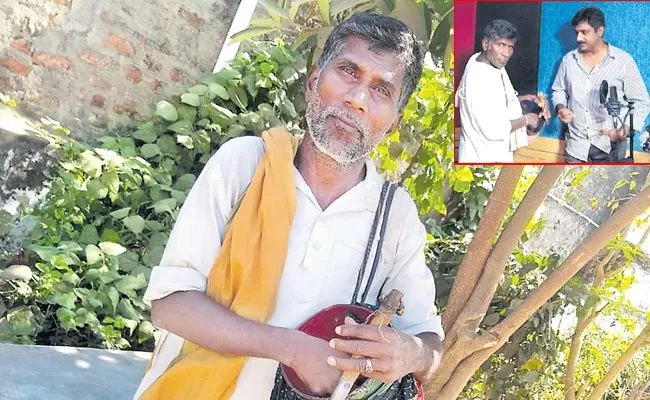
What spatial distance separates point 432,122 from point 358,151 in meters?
1.41

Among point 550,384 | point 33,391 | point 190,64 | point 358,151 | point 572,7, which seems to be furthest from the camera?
point 190,64

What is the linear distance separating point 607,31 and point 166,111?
11.3ft

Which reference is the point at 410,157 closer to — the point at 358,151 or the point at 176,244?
the point at 358,151

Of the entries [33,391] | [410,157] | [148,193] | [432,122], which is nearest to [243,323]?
[33,391]

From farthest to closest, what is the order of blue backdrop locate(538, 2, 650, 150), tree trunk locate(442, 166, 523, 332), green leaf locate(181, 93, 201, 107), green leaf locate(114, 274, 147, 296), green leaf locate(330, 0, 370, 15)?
green leaf locate(181, 93, 201, 107) → green leaf locate(114, 274, 147, 296) → tree trunk locate(442, 166, 523, 332) → green leaf locate(330, 0, 370, 15) → blue backdrop locate(538, 2, 650, 150)

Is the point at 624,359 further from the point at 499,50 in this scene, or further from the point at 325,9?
the point at 325,9

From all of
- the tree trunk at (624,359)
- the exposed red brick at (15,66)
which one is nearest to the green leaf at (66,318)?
the exposed red brick at (15,66)

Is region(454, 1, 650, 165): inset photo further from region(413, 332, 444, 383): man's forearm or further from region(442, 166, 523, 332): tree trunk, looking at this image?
region(413, 332, 444, 383): man's forearm

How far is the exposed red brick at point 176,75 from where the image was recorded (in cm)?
510

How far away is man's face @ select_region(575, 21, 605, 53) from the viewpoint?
194 centimetres

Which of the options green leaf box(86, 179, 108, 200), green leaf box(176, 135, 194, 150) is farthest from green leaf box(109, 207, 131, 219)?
green leaf box(176, 135, 194, 150)

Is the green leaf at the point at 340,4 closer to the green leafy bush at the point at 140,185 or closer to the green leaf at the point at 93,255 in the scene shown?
the green leafy bush at the point at 140,185

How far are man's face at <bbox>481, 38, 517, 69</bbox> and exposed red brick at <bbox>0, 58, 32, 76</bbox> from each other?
3296 mm

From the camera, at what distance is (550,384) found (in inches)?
152
